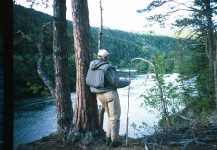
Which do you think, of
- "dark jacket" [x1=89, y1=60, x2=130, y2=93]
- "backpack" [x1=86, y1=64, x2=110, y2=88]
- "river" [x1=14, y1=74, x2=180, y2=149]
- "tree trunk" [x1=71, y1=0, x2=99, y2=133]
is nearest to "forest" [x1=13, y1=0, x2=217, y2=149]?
"tree trunk" [x1=71, y1=0, x2=99, y2=133]

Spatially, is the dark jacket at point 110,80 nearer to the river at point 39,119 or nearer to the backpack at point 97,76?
the backpack at point 97,76

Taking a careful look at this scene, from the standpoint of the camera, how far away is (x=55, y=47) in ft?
16.4

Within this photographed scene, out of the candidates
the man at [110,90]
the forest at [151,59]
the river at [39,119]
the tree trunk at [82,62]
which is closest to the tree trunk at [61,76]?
the forest at [151,59]

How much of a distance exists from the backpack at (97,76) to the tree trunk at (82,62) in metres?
0.29

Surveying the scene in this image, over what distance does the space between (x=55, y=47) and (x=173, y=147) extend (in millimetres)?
3032

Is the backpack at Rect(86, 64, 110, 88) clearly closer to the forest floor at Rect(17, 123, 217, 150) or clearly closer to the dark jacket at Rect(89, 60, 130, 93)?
the dark jacket at Rect(89, 60, 130, 93)

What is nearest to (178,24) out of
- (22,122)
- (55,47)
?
(55,47)

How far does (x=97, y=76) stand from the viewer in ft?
13.1

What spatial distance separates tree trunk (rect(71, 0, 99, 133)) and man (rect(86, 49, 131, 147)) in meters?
0.31

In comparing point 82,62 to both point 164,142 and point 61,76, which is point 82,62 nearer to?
point 61,76

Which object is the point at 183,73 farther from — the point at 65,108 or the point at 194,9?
the point at 65,108

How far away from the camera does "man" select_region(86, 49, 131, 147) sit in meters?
3.93

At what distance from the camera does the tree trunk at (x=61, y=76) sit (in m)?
4.98

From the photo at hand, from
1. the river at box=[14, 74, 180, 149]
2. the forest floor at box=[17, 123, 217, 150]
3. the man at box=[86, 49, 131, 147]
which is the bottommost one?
the river at box=[14, 74, 180, 149]
